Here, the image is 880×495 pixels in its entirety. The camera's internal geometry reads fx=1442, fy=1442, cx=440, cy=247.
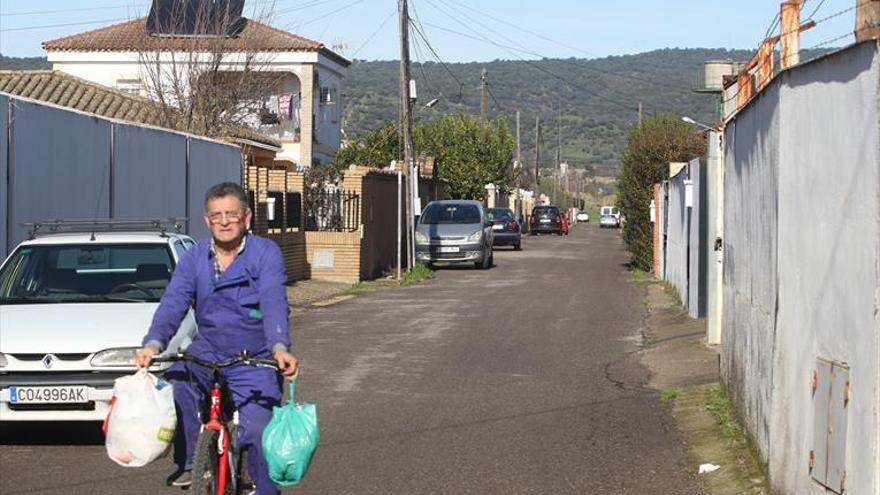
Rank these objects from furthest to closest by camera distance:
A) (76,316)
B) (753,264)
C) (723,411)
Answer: (723,411), (76,316), (753,264)

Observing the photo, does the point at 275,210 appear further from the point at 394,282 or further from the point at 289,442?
the point at 289,442

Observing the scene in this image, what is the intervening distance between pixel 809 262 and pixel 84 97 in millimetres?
26481

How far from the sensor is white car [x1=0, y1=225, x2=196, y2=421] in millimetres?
10039

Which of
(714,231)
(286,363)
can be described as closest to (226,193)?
(286,363)

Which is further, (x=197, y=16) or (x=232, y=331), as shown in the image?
(x=197, y=16)

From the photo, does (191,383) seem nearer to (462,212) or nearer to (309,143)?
(462,212)

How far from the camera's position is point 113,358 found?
33.2 feet

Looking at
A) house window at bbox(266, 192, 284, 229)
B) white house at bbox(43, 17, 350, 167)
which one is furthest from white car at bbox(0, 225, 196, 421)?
white house at bbox(43, 17, 350, 167)

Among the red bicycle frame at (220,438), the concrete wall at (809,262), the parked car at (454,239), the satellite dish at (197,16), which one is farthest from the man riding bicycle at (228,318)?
the parked car at (454,239)

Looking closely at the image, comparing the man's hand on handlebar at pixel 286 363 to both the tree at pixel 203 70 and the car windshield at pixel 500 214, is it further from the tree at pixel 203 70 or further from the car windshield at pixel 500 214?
the car windshield at pixel 500 214

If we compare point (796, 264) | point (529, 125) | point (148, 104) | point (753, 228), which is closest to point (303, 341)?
point (753, 228)

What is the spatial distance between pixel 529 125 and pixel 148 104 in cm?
12709

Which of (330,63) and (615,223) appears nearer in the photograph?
(330,63)

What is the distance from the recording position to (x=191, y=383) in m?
6.68
